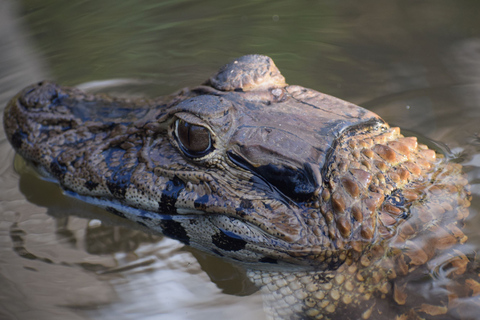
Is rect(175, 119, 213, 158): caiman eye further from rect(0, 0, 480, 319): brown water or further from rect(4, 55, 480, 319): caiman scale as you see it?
rect(0, 0, 480, 319): brown water

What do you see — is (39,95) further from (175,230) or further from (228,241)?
(228,241)

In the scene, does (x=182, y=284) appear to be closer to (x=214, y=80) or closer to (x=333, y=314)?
(x=333, y=314)

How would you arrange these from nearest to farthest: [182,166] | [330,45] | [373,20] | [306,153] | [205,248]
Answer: [306,153], [182,166], [205,248], [330,45], [373,20]

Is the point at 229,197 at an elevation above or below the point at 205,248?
above

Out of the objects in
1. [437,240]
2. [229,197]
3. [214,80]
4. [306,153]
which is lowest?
[437,240]

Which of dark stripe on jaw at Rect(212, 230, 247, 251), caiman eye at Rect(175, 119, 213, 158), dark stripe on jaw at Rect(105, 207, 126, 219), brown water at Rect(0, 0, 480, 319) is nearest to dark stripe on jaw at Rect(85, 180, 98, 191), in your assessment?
dark stripe on jaw at Rect(105, 207, 126, 219)

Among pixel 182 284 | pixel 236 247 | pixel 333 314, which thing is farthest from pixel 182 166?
pixel 333 314

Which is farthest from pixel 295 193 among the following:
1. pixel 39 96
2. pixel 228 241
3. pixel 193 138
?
pixel 39 96

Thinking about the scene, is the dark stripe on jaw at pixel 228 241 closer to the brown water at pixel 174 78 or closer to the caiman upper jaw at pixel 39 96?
the brown water at pixel 174 78
